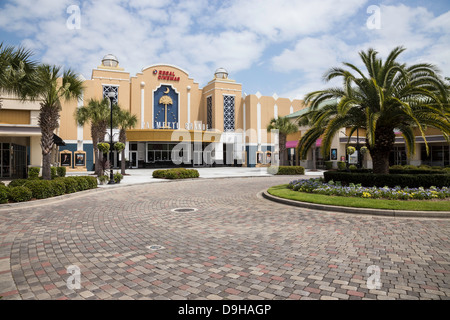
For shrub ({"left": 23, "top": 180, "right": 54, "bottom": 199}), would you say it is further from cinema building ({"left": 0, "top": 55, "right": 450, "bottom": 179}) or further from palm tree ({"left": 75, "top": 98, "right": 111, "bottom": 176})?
cinema building ({"left": 0, "top": 55, "right": 450, "bottom": 179})

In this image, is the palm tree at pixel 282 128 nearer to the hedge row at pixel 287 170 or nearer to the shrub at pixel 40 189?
the hedge row at pixel 287 170

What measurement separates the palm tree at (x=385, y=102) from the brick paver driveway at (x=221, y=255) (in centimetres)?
599

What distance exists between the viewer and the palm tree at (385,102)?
12625 millimetres

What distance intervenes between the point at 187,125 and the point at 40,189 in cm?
3753

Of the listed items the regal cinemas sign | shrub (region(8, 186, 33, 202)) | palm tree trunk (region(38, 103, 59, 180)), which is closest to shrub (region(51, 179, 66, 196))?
shrub (region(8, 186, 33, 202))

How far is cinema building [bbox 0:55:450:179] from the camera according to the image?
40.3 metres

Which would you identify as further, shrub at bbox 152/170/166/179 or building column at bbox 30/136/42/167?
shrub at bbox 152/170/166/179

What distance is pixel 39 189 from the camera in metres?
11.6

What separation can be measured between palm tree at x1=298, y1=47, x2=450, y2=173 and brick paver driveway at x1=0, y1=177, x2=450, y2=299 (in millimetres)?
5986

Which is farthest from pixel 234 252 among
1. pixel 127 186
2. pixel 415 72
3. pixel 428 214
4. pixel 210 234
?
pixel 127 186

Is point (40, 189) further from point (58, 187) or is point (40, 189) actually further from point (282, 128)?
point (282, 128)

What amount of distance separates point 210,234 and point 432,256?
4.38m

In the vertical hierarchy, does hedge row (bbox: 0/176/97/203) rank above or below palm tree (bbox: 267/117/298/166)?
below

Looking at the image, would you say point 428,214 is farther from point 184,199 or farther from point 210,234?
point 184,199
